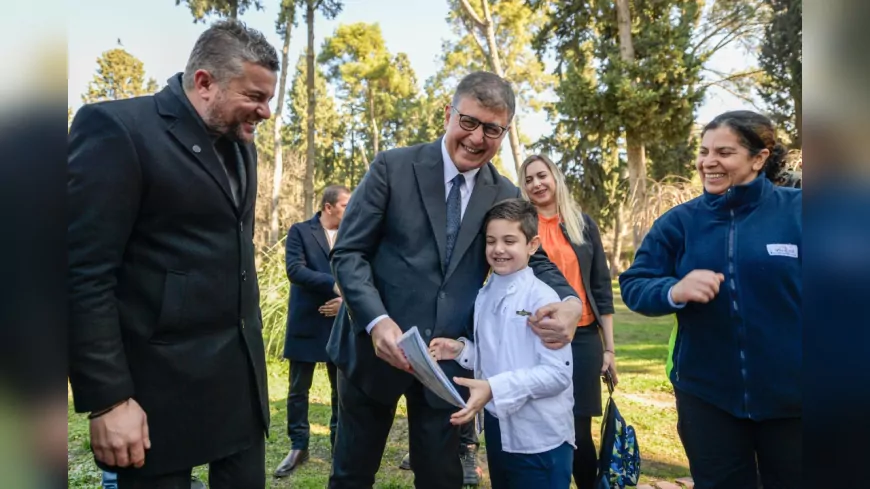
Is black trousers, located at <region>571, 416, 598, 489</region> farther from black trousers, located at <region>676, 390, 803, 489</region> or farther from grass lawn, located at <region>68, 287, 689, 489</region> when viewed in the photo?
black trousers, located at <region>676, 390, 803, 489</region>

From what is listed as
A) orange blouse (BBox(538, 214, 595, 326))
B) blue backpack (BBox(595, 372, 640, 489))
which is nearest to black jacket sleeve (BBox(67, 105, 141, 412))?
blue backpack (BBox(595, 372, 640, 489))

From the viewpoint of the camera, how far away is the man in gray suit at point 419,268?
2553 millimetres

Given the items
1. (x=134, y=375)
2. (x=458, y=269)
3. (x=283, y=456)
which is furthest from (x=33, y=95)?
(x=283, y=456)

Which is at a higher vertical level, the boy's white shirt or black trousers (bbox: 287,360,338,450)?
the boy's white shirt

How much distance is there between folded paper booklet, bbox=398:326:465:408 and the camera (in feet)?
6.75

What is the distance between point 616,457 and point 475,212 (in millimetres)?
1671

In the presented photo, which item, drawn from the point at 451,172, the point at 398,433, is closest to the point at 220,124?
the point at 451,172

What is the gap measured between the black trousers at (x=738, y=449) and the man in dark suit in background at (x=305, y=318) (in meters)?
3.04

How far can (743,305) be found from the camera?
2379 millimetres

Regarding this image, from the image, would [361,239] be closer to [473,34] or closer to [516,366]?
[516,366]

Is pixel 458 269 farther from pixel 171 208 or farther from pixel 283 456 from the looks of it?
pixel 283 456

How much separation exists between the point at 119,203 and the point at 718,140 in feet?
7.36

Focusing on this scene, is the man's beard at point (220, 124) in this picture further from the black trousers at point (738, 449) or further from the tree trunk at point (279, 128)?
the tree trunk at point (279, 128)

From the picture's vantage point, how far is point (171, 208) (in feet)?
6.32
